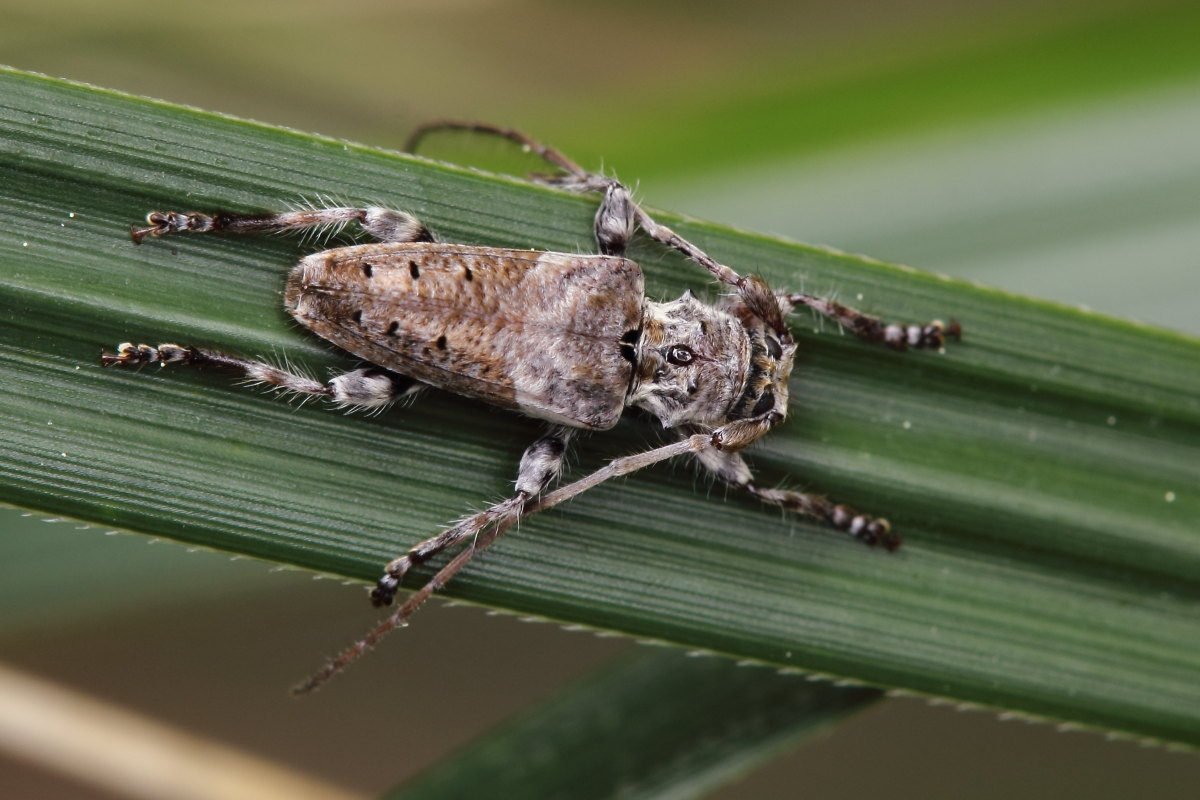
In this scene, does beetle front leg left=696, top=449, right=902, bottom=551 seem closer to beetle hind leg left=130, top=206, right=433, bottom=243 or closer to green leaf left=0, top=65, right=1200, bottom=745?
green leaf left=0, top=65, right=1200, bottom=745

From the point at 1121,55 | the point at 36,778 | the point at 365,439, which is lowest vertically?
Answer: the point at 36,778

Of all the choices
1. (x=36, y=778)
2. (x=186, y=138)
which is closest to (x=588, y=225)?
(x=186, y=138)

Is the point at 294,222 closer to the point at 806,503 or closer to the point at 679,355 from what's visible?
the point at 679,355

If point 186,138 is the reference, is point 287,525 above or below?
below

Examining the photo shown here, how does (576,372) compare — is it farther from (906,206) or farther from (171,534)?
(906,206)

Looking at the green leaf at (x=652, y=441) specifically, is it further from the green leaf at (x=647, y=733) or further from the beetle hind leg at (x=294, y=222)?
the green leaf at (x=647, y=733)

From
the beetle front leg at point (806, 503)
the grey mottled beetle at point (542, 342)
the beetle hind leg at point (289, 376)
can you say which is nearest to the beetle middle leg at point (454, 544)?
the grey mottled beetle at point (542, 342)

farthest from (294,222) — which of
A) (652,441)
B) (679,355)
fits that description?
(652,441)
